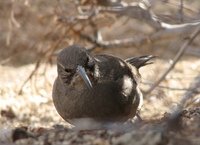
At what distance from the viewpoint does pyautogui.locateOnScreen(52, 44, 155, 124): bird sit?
5.48 meters

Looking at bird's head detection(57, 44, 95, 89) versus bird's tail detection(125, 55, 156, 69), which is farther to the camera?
bird's tail detection(125, 55, 156, 69)

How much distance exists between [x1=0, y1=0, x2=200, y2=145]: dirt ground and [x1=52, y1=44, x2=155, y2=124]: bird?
0.54 ft

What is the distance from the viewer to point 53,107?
791 cm

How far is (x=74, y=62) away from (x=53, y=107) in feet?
8.33

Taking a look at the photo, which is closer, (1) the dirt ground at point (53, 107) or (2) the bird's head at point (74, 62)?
(1) the dirt ground at point (53, 107)

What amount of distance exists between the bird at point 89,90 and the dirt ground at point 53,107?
17cm

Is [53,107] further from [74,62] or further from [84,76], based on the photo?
[84,76]

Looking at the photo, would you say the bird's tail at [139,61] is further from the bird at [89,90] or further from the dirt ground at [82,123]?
→ the bird at [89,90]

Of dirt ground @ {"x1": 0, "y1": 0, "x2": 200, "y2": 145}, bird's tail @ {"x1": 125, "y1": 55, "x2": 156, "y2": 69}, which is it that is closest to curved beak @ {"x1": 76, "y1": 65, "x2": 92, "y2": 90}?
dirt ground @ {"x1": 0, "y1": 0, "x2": 200, "y2": 145}

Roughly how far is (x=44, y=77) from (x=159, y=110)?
1735 millimetres

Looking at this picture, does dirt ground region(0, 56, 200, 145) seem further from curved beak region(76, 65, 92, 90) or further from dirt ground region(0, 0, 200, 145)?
curved beak region(76, 65, 92, 90)

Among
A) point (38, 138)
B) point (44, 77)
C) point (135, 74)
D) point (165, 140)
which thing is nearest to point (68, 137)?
point (38, 138)

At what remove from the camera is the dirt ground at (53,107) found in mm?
4305

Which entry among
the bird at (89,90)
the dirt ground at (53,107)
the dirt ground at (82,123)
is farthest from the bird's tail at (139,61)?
the bird at (89,90)
